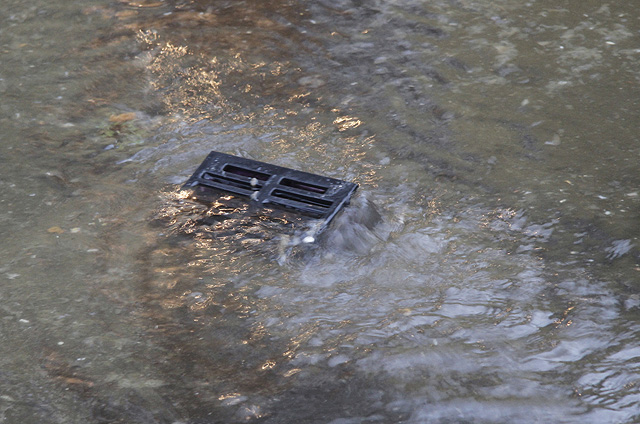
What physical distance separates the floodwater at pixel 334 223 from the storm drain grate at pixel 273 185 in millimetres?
85

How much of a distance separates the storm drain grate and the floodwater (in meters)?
0.09

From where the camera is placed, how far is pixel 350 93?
10.7ft

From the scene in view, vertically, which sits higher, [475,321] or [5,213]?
[5,213]

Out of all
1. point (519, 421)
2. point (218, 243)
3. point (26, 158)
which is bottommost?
point (519, 421)

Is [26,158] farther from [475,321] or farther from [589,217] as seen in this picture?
[589,217]

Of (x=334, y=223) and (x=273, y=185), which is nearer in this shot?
(x=334, y=223)

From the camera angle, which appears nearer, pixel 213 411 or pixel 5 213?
pixel 213 411

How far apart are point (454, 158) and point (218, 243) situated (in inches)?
41.9

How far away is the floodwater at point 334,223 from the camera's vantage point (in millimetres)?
1905

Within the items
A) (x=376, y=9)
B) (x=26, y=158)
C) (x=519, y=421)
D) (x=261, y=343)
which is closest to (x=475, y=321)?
(x=519, y=421)

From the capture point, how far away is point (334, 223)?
2.46 m

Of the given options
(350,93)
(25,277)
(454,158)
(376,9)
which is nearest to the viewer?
(25,277)

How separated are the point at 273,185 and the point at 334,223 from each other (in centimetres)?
36

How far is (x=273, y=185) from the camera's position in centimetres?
268
